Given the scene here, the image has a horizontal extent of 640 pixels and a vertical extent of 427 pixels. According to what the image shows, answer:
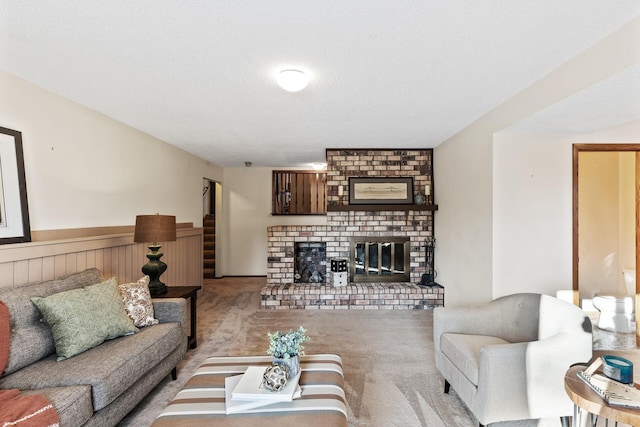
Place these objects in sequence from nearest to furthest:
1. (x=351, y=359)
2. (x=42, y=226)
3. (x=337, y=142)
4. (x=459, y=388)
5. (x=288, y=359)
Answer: (x=288, y=359) < (x=459, y=388) < (x=42, y=226) < (x=351, y=359) < (x=337, y=142)

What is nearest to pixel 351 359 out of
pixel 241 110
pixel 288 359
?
pixel 288 359

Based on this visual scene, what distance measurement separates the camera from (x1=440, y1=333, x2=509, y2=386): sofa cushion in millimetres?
1855

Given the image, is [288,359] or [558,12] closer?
[558,12]

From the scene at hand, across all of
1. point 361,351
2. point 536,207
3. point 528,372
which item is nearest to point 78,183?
point 361,351

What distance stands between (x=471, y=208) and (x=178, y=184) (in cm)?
409

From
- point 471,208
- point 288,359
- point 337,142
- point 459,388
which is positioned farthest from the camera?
point 337,142

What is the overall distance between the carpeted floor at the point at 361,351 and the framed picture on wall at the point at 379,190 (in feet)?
5.51

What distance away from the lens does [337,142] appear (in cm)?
426

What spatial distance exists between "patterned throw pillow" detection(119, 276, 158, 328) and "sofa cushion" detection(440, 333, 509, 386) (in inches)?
90.1

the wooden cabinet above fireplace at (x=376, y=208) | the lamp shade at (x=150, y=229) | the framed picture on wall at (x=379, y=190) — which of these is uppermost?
the framed picture on wall at (x=379, y=190)

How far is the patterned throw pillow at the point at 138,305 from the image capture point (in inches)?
91.6

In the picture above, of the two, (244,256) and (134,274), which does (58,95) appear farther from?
(244,256)

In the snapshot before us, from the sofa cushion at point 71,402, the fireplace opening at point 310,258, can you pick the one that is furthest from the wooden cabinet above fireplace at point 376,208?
the sofa cushion at point 71,402

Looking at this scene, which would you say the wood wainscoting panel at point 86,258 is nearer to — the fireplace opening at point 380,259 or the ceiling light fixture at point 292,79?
the ceiling light fixture at point 292,79
